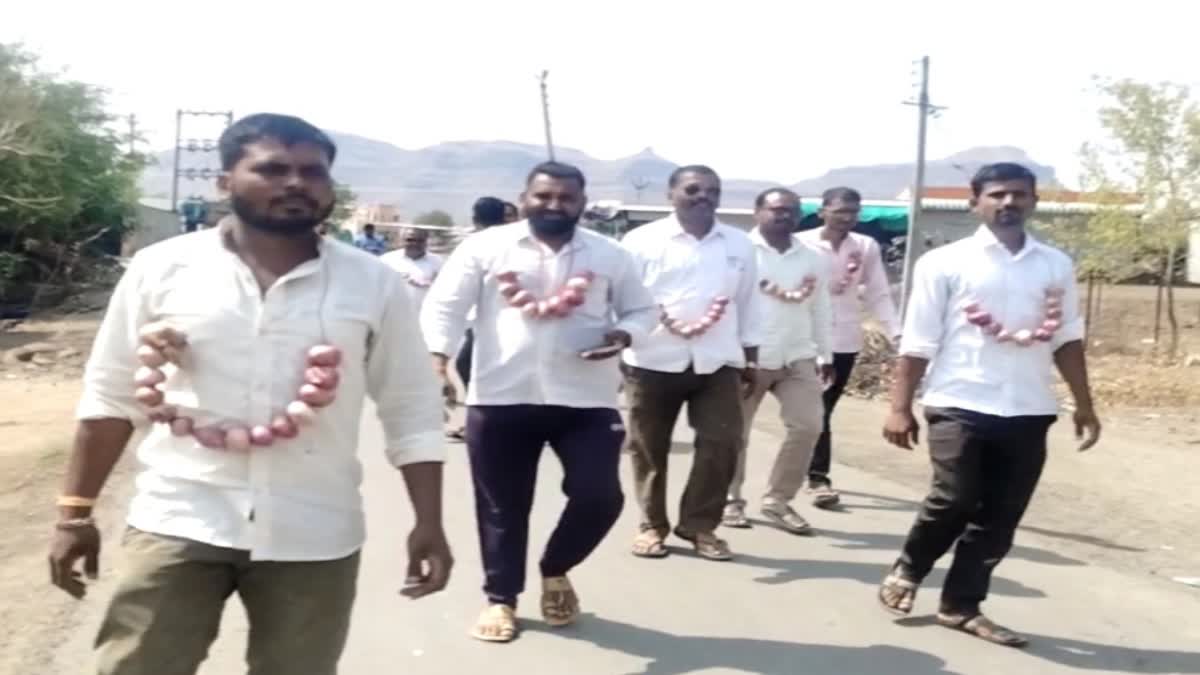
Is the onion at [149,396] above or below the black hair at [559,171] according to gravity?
below

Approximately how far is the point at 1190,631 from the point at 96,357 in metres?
4.80

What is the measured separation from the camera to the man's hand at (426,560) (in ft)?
13.1

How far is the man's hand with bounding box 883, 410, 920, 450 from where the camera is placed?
20.6 ft

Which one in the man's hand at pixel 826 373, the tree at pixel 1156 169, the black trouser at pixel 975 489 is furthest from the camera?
the tree at pixel 1156 169

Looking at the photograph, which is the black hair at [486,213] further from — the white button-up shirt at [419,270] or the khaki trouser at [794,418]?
the khaki trouser at [794,418]

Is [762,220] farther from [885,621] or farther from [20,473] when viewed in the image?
[20,473]

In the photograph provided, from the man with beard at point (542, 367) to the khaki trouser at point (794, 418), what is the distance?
94.9 inches

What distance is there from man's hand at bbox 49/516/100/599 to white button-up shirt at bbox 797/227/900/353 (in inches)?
238

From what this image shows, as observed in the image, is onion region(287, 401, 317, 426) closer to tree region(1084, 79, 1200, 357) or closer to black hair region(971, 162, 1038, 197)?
black hair region(971, 162, 1038, 197)

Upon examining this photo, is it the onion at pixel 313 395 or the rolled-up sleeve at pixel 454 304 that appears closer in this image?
the onion at pixel 313 395

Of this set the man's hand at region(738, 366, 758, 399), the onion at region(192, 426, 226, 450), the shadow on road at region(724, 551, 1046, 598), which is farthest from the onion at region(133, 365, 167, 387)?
the man's hand at region(738, 366, 758, 399)

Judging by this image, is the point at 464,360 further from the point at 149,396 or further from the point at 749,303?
the point at 149,396

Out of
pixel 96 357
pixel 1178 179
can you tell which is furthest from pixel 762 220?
pixel 1178 179

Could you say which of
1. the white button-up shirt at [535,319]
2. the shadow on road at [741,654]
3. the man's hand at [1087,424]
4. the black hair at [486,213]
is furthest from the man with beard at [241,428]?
the black hair at [486,213]
